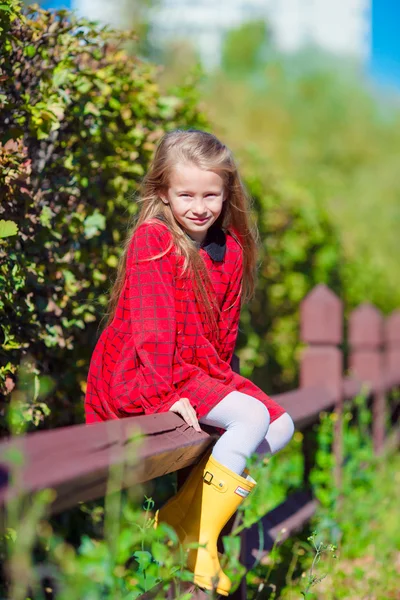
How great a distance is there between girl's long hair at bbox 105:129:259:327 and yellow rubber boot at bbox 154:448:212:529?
1.56 ft

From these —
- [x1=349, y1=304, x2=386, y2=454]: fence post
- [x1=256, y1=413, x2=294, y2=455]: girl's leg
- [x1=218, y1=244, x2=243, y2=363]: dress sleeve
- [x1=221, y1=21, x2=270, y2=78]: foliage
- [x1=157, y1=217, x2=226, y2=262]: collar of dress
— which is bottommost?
[x1=349, y1=304, x2=386, y2=454]: fence post

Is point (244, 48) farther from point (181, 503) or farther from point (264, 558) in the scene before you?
point (181, 503)

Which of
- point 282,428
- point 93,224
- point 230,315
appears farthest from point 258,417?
point 93,224

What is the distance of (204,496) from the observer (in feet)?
6.64

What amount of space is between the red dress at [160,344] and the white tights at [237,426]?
4 centimetres

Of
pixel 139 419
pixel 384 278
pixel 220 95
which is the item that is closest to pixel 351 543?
pixel 139 419

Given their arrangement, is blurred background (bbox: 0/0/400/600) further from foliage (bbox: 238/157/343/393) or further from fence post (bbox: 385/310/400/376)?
fence post (bbox: 385/310/400/376)

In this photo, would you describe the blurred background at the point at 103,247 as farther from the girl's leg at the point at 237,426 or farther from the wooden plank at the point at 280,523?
the girl's leg at the point at 237,426

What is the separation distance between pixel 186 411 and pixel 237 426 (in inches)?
6.1

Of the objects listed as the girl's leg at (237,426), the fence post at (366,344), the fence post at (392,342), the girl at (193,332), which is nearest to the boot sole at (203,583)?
the girl at (193,332)

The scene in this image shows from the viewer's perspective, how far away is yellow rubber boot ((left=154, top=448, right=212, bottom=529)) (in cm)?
206

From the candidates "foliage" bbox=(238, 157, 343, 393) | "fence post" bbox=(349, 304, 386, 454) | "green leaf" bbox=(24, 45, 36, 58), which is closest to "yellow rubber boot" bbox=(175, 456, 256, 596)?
"green leaf" bbox=(24, 45, 36, 58)

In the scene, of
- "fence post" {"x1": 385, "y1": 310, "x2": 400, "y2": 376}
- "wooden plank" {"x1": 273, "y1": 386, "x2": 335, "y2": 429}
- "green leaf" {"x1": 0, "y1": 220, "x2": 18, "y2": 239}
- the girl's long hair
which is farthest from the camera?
"fence post" {"x1": 385, "y1": 310, "x2": 400, "y2": 376}

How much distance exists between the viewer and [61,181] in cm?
264
